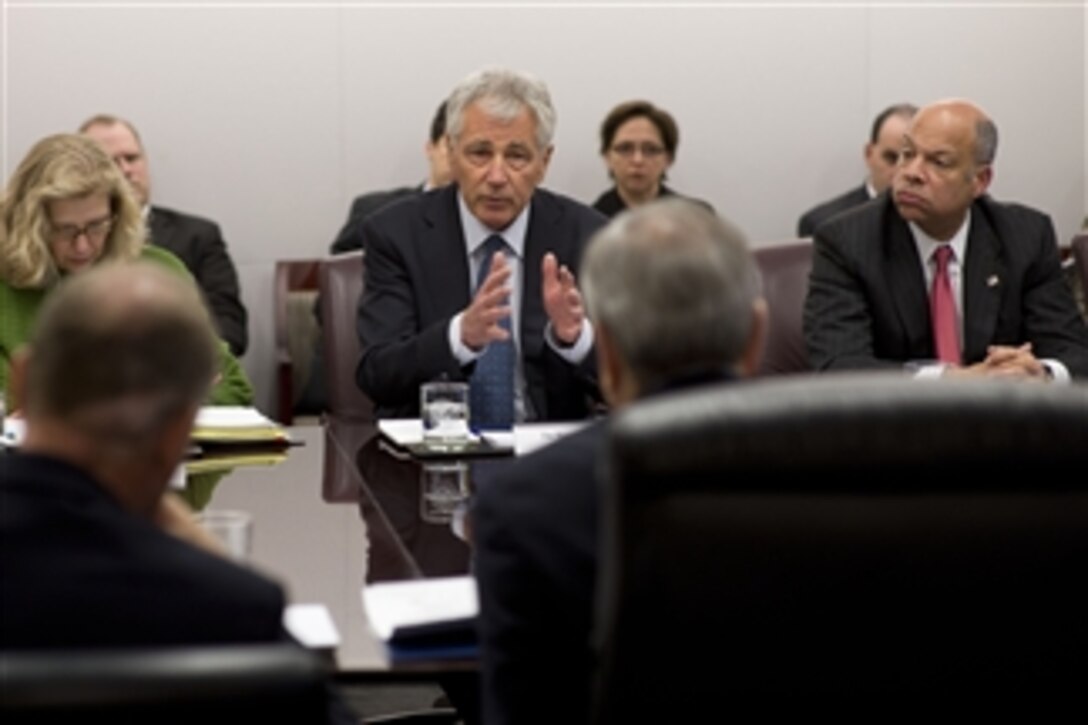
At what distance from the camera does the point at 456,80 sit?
281 inches

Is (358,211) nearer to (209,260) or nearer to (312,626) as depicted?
(209,260)

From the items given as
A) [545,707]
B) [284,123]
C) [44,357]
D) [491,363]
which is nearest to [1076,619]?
[545,707]

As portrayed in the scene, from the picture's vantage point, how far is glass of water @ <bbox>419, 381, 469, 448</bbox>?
11.7ft

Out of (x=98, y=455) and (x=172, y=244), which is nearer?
(x=98, y=455)

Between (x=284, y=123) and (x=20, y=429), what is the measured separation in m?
3.67

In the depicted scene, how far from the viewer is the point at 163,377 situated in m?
1.67

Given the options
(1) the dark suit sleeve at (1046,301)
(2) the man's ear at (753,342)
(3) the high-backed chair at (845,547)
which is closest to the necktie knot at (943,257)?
(1) the dark suit sleeve at (1046,301)

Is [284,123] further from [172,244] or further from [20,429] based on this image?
[20,429]

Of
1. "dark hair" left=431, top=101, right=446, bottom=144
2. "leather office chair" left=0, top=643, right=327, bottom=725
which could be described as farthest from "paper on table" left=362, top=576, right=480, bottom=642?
"dark hair" left=431, top=101, right=446, bottom=144

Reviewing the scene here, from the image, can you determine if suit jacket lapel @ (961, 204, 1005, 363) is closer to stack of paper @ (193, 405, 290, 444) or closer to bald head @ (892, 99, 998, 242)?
bald head @ (892, 99, 998, 242)

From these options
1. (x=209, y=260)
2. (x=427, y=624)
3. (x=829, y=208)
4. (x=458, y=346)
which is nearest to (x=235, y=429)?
(x=458, y=346)

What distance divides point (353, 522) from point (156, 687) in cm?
164

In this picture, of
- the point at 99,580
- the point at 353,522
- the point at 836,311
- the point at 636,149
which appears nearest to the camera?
the point at 99,580

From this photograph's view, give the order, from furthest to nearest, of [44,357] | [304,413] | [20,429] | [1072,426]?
[304,413], [20,429], [44,357], [1072,426]
